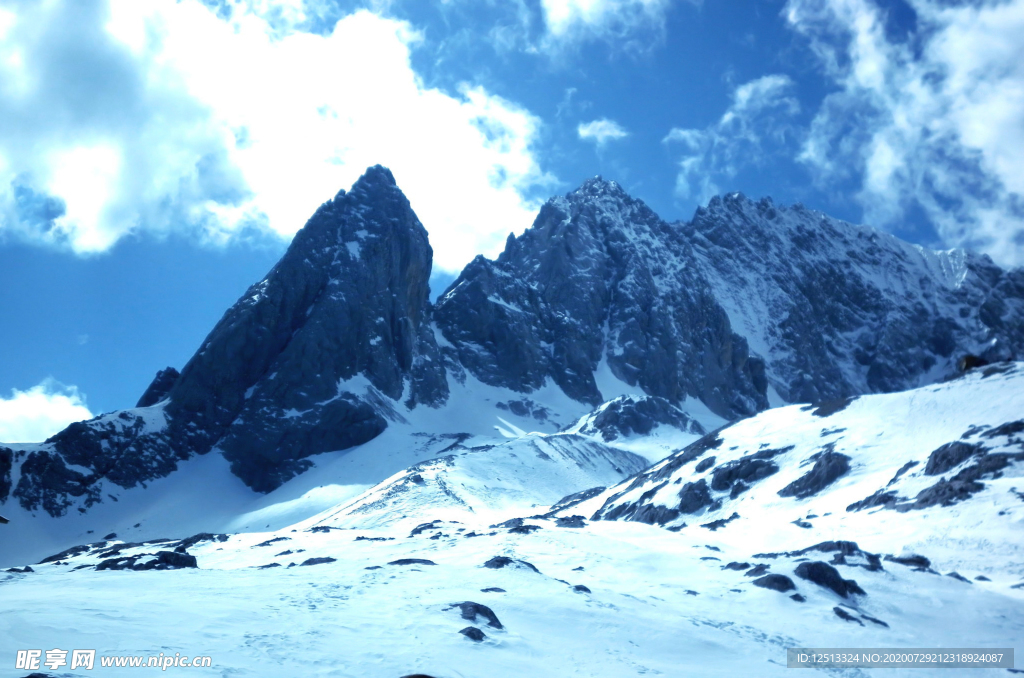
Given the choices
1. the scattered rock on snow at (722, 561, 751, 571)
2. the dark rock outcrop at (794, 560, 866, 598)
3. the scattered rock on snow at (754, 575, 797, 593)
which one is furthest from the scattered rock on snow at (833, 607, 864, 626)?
the scattered rock on snow at (722, 561, 751, 571)

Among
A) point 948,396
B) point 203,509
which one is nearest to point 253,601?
point 948,396

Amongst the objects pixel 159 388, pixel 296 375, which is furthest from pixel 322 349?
pixel 159 388

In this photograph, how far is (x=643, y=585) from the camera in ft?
103

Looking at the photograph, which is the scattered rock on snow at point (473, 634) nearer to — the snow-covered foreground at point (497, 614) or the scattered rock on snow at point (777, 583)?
the snow-covered foreground at point (497, 614)

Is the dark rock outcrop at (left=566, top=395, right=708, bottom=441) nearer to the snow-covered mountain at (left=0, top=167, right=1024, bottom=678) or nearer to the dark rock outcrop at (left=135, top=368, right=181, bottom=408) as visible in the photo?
the snow-covered mountain at (left=0, top=167, right=1024, bottom=678)

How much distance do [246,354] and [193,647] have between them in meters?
152

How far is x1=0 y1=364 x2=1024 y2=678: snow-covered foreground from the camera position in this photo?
1995 centimetres

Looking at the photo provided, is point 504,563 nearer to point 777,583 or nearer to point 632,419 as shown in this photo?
point 777,583

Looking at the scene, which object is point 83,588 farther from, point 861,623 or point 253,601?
point 861,623

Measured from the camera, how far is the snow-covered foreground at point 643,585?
19953mm

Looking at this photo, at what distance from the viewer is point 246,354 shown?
164125mm

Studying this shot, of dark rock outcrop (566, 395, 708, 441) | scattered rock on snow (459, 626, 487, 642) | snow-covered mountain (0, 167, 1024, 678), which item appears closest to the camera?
scattered rock on snow (459, 626, 487, 642)

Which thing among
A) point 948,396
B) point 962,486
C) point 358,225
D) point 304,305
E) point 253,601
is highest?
point 358,225

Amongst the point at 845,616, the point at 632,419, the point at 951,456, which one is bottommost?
the point at 845,616
